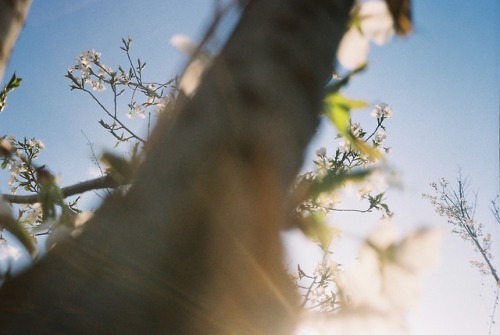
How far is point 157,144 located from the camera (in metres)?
0.39

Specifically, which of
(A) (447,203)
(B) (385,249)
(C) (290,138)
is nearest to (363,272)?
(B) (385,249)

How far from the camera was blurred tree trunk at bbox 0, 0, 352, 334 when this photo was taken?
0.30 m

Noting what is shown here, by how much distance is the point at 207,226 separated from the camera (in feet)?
1.08

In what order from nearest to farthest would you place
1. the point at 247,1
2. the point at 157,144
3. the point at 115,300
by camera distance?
the point at 115,300, the point at 157,144, the point at 247,1

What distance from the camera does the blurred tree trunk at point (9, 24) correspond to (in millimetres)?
456

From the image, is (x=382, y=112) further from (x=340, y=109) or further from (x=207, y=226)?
(x=207, y=226)

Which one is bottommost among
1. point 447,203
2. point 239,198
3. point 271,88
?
point 239,198

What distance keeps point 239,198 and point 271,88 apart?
0.13 meters

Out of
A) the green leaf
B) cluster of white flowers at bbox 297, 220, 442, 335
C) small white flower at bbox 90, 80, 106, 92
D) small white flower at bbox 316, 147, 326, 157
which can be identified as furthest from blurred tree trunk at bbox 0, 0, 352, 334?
small white flower at bbox 90, 80, 106, 92

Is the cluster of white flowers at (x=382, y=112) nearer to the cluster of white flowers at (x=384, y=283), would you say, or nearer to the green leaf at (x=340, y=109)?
the green leaf at (x=340, y=109)

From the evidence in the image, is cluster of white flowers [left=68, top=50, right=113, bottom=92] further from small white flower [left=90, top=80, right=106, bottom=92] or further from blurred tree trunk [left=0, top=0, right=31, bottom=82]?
blurred tree trunk [left=0, top=0, right=31, bottom=82]

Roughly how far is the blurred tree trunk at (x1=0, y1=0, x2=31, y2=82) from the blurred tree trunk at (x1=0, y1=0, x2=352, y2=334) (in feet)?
0.84

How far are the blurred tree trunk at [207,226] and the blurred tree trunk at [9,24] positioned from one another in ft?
0.84

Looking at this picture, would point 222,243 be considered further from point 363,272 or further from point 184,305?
point 363,272
